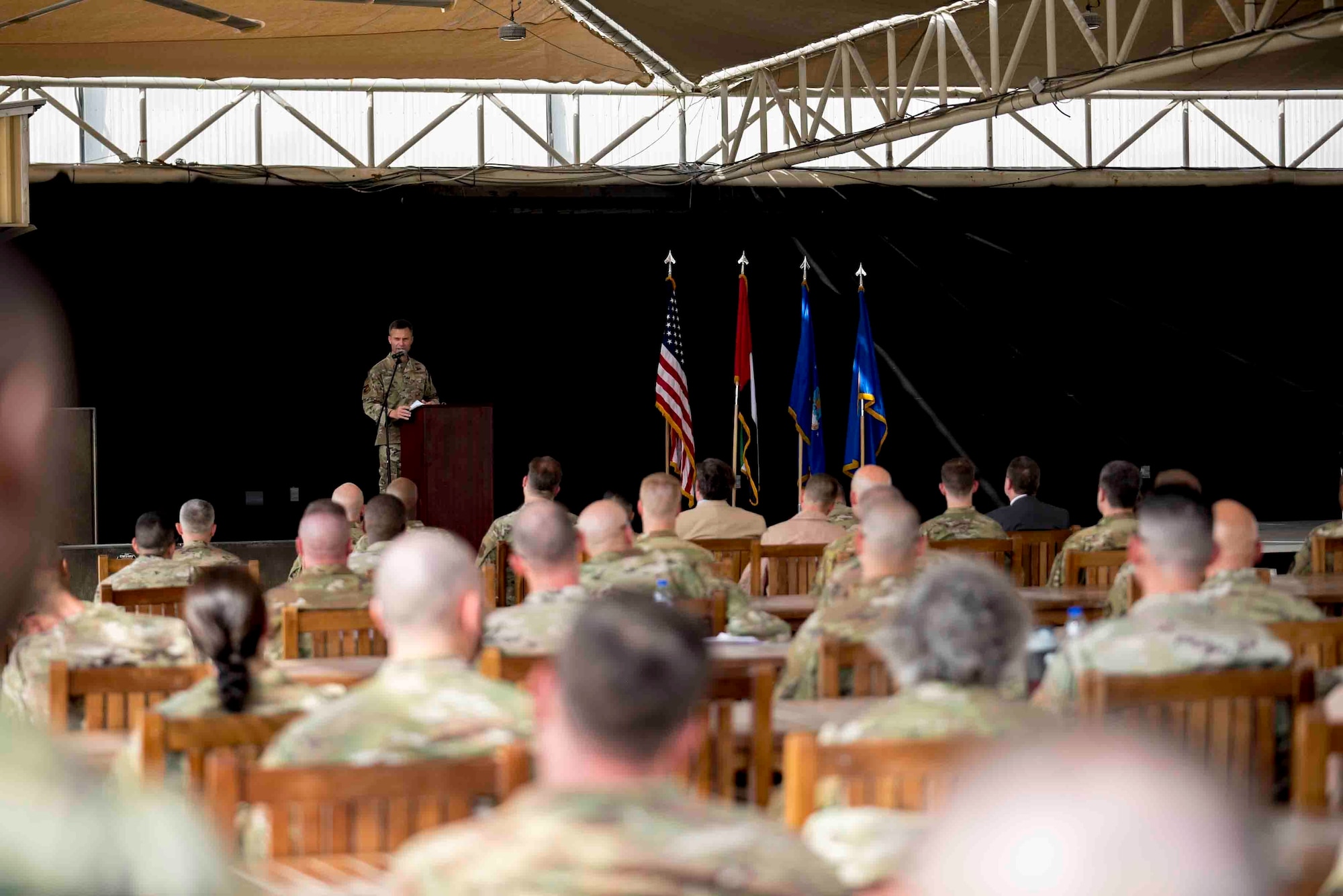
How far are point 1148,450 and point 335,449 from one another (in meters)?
6.26

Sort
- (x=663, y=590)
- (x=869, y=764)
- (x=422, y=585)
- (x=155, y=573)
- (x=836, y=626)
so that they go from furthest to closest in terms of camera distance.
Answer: (x=155, y=573) < (x=663, y=590) < (x=836, y=626) < (x=422, y=585) < (x=869, y=764)

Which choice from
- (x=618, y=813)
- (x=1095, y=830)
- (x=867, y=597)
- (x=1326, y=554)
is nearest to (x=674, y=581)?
(x=867, y=597)

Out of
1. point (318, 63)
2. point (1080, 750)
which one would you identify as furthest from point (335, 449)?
point (1080, 750)

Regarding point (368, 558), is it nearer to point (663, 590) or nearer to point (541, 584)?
point (663, 590)

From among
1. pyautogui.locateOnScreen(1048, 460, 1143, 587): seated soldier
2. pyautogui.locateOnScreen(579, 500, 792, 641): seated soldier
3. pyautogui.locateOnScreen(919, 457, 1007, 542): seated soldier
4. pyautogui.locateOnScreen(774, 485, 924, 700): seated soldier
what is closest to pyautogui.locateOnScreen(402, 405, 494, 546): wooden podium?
pyautogui.locateOnScreen(919, 457, 1007, 542): seated soldier

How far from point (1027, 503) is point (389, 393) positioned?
429 cm

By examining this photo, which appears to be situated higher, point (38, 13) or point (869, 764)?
point (38, 13)

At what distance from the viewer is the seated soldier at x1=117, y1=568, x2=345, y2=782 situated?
8.60ft

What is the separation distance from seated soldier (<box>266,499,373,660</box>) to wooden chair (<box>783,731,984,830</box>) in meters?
2.35

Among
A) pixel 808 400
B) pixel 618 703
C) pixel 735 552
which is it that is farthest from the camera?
pixel 808 400

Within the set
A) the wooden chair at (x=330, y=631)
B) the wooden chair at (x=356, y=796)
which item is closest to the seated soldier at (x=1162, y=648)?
the wooden chair at (x=356, y=796)

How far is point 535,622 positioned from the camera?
3.35 metres

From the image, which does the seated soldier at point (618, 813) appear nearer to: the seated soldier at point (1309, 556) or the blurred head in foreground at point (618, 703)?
the blurred head in foreground at point (618, 703)

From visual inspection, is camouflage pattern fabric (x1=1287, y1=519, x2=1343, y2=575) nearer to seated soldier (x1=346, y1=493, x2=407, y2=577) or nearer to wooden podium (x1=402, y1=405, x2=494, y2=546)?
seated soldier (x1=346, y1=493, x2=407, y2=577)
